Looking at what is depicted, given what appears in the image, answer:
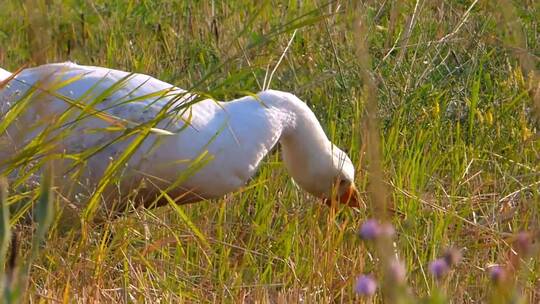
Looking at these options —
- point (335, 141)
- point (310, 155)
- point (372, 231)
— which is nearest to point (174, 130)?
point (310, 155)

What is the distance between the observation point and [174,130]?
3459mm

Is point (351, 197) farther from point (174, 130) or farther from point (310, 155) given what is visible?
point (174, 130)

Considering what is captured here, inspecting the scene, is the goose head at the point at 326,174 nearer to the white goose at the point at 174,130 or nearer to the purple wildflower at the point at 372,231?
the white goose at the point at 174,130

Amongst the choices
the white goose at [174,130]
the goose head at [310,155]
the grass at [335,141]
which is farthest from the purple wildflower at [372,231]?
the goose head at [310,155]

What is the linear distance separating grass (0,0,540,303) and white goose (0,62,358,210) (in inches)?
4.1

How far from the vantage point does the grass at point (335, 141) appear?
10.1 ft

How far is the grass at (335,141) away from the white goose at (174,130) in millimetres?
105

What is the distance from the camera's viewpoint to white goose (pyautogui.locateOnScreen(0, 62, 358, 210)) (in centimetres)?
333

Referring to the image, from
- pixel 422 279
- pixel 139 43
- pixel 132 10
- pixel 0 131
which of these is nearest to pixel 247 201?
pixel 422 279

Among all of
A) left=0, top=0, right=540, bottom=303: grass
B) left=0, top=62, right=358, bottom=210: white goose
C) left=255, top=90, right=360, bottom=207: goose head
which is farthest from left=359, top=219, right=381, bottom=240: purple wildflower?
left=255, top=90, right=360, bottom=207: goose head

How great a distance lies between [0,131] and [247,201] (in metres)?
1.16

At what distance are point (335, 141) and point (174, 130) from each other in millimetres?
1065

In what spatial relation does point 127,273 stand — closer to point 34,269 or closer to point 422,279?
point 34,269

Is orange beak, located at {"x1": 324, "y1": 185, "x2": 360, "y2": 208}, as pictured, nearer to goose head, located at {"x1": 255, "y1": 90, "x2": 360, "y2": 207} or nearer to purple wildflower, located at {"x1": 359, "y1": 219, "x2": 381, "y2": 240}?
goose head, located at {"x1": 255, "y1": 90, "x2": 360, "y2": 207}
